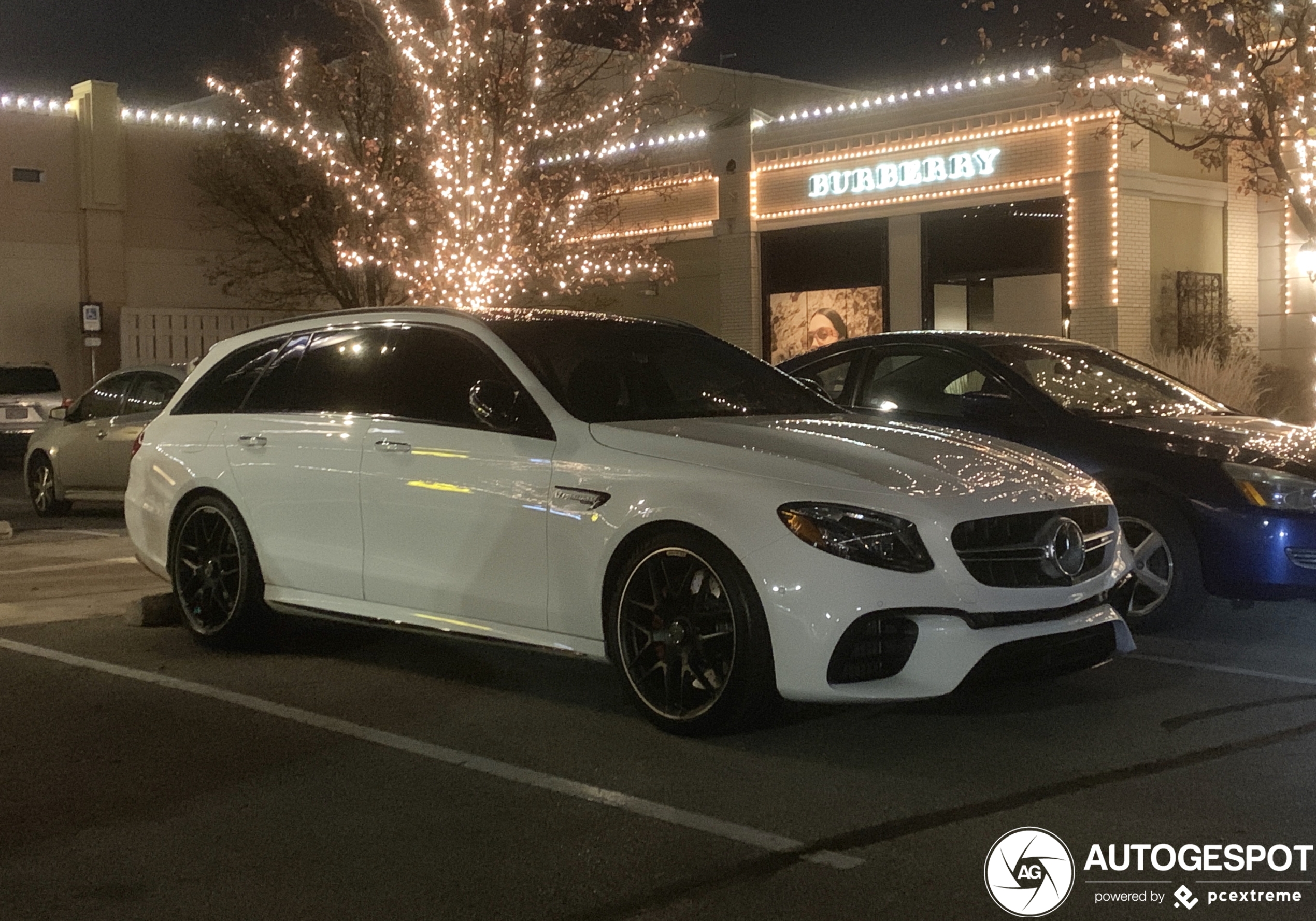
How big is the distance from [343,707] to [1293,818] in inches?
145

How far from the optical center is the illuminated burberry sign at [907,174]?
22797 mm

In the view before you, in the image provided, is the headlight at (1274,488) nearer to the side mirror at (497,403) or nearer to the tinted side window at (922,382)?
the tinted side window at (922,382)

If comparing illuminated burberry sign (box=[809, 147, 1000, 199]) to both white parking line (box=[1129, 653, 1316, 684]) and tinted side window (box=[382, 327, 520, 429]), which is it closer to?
white parking line (box=[1129, 653, 1316, 684])

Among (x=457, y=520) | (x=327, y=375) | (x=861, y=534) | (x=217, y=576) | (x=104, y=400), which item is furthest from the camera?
(x=104, y=400)

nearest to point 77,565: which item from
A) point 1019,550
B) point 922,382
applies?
point 922,382

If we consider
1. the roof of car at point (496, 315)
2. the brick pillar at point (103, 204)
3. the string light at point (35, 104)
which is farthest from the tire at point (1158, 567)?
the string light at point (35, 104)

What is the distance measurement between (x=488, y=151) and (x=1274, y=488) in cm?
1491

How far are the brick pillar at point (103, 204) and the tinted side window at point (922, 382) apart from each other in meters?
26.5

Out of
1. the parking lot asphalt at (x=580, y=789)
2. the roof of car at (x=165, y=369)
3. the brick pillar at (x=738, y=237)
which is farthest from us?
the brick pillar at (x=738, y=237)

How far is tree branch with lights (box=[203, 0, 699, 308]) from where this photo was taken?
2025 centimetres

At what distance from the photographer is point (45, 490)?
610 inches

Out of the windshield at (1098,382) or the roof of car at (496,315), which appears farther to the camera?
the windshield at (1098,382)

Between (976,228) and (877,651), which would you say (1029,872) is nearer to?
(877,651)

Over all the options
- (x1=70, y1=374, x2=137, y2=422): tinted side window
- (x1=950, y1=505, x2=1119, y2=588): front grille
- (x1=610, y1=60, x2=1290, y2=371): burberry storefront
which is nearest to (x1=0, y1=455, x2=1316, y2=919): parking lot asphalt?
(x1=950, y1=505, x2=1119, y2=588): front grille
